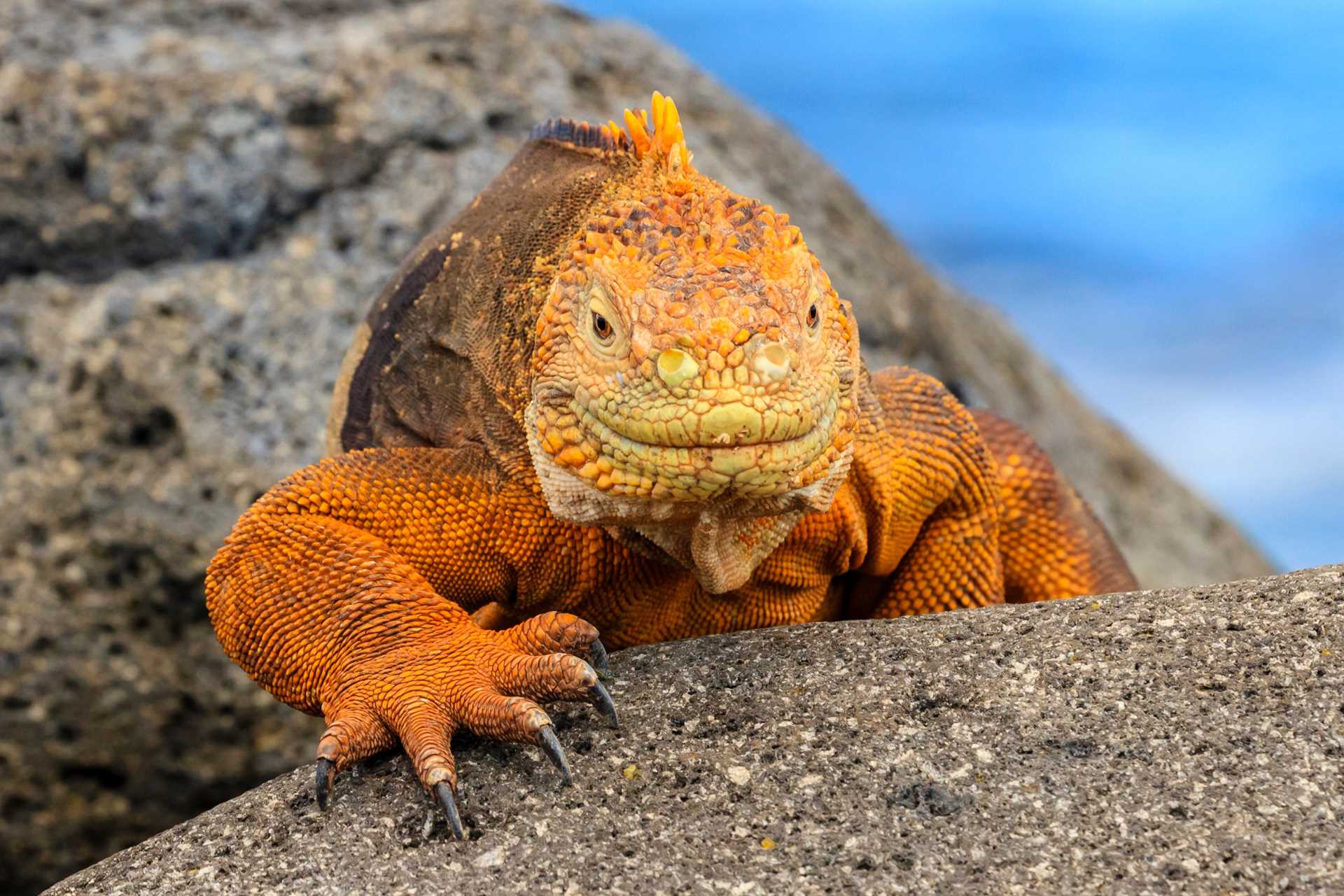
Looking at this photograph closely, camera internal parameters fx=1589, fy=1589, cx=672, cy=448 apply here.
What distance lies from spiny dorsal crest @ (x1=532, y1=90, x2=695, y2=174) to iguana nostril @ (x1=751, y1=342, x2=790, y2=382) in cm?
126

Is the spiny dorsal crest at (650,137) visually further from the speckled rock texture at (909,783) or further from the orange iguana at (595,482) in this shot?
the speckled rock texture at (909,783)

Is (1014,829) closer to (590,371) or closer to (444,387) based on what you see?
(590,371)

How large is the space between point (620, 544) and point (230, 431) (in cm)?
395

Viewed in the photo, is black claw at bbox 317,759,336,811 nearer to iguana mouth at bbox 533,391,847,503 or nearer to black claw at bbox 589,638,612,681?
black claw at bbox 589,638,612,681

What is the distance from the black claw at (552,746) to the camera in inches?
162

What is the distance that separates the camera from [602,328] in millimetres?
3979

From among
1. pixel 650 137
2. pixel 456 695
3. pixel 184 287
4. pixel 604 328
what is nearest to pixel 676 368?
pixel 604 328

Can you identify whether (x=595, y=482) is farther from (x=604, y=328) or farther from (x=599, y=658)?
(x=599, y=658)

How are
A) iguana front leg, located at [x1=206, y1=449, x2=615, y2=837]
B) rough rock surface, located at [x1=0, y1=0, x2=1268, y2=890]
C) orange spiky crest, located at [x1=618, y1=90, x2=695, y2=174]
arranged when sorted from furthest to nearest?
1. rough rock surface, located at [x1=0, y1=0, x2=1268, y2=890]
2. orange spiky crest, located at [x1=618, y1=90, x2=695, y2=174]
3. iguana front leg, located at [x1=206, y1=449, x2=615, y2=837]

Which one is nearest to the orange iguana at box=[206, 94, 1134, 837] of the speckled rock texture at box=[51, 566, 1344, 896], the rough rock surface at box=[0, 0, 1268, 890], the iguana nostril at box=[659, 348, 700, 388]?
the iguana nostril at box=[659, 348, 700, 388]

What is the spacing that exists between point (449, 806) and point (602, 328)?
49.9 inches

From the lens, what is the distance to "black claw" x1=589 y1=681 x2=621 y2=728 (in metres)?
4.26

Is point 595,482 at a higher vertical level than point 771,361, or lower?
lower

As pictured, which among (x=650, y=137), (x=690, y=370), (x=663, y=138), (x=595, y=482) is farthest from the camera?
(x=650, y=137)
